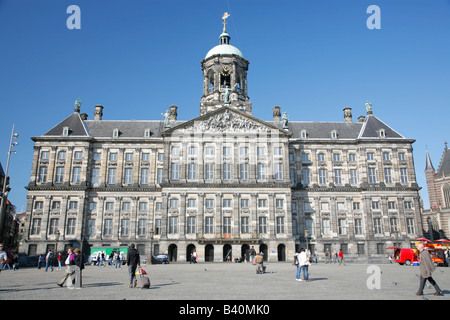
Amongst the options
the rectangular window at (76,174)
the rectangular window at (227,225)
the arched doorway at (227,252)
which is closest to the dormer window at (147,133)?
the rectangular window at (76,174)

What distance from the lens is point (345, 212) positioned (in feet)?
170

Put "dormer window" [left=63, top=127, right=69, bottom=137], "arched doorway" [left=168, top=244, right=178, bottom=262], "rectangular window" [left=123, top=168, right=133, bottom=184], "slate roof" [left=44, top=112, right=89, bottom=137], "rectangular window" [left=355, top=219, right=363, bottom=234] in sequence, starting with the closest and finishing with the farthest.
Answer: "arched doorway" [left=168, top=244, right=178, bottom=262] → "rectangular window" [left=355, top=219, right=363, bottom=234] → "rectangular window" [left=123, top=168, right=133, bottom=184] → "dormer window" [left=63, top=127, right=69, bottom=137] → "slate roof" [left=44, top=112, right=89, bottom=137]

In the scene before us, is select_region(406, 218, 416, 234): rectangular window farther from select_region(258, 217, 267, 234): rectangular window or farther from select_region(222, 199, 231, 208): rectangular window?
select_region(222, 199, 231, 208): rectangular window

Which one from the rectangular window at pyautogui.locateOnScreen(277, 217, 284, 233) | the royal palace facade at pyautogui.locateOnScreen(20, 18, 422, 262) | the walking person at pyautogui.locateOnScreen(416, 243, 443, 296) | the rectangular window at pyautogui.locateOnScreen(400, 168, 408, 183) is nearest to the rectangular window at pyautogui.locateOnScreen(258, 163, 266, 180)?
the royal palace facade at pyautogui.locateOnScreen(20, 18, 422, 262)

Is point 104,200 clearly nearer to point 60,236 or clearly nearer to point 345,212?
point 60,236

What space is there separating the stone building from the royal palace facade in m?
20.8

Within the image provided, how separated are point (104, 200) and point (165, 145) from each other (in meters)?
11.9

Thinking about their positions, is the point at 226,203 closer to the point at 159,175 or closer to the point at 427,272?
the point at 159,175

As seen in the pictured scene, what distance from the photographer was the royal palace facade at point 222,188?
47.0 meters

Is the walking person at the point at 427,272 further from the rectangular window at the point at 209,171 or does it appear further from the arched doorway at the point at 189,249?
the rectangular window at the point at 209,171

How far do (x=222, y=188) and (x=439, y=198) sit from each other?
47.3 meters

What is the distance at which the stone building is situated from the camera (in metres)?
66.9

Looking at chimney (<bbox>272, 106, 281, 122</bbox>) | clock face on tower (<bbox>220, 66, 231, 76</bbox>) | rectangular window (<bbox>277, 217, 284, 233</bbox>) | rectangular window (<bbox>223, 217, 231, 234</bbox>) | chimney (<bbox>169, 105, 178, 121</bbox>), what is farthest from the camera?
chimney (<bbox>272, 106, 281, 122</bbox>)
